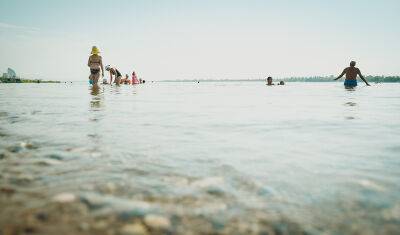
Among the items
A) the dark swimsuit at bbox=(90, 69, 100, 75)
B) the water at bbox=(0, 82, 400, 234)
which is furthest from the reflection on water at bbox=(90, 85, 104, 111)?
the dark swimsuit at bbox=(90, 69, 100, 75)

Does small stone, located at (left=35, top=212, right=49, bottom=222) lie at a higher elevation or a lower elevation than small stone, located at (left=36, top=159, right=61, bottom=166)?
lower

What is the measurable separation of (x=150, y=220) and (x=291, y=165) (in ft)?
4.42

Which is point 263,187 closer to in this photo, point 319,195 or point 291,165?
point 319,195

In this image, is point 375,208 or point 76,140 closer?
point 375,208

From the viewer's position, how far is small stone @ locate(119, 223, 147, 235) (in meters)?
1.41

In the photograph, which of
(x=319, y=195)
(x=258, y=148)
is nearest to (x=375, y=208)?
(x=319, y=195)

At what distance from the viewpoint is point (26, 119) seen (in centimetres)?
500

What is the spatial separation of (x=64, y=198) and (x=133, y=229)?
54 cm

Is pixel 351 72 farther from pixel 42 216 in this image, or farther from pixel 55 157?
pixel 42 216

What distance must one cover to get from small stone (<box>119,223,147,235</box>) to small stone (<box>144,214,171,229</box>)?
0.04 m

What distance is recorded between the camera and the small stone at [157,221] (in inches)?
57.9

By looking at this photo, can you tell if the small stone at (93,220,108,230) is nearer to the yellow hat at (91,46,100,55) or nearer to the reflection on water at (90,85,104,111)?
the reflection on water at (90,85,104,111)

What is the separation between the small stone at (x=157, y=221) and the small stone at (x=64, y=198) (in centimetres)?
48

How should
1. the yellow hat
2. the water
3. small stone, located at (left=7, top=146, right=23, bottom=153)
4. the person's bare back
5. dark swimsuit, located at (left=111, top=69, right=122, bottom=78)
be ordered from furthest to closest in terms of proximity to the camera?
1. dark swimsuit, located at (left=111, top=69, right=122, bottom=78)
2. the person's bare back
3. the yellow hat
4. small stone, located at (left=7, top=146, right=23, bottom=153)
5. the water
